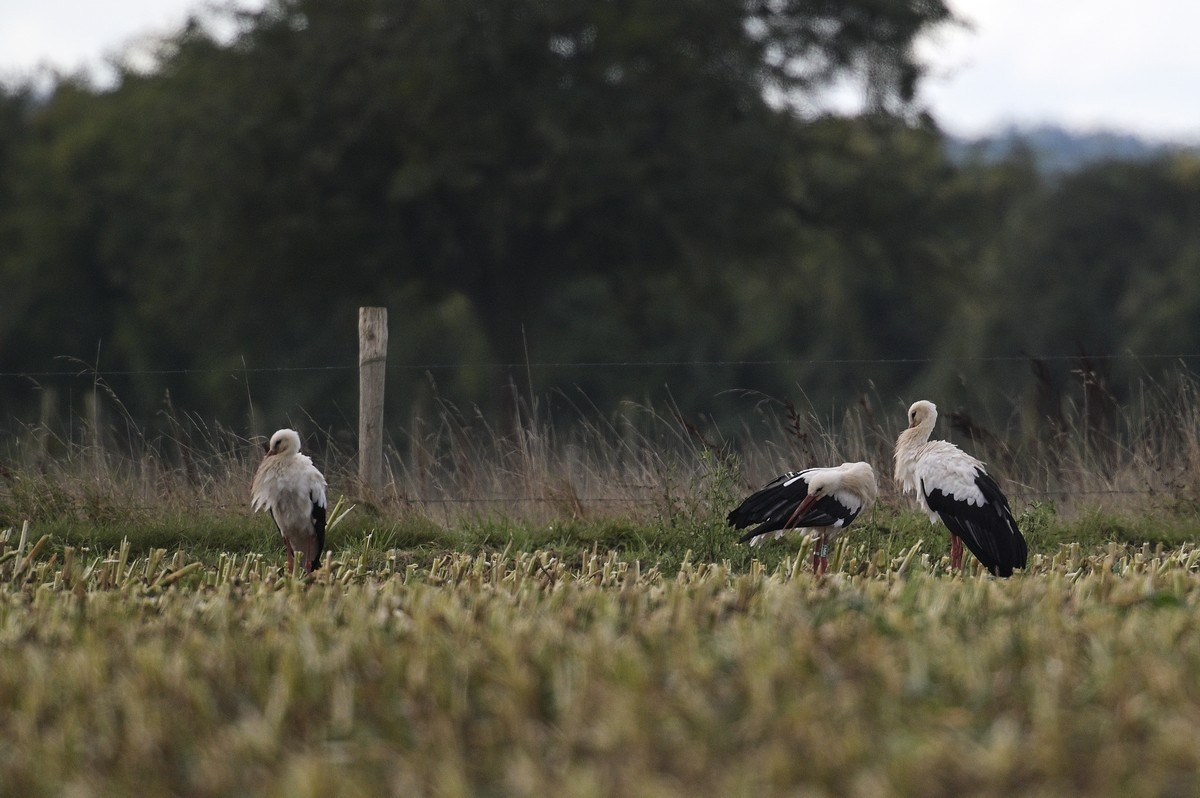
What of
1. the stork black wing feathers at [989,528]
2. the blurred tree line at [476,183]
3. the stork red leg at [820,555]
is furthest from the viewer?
the blurred tree line at [476,183]

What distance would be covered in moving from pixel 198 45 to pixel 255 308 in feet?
15.5

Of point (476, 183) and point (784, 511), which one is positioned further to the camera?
point (476, 183)

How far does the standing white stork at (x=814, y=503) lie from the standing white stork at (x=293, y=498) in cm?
204

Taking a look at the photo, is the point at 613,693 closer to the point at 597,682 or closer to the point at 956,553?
the point at 597,682

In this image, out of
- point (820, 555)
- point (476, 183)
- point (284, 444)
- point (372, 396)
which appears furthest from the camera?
point (476, 183)

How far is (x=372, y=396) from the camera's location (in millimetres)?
9742

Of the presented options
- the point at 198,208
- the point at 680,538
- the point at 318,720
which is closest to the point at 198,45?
the point at 198,208

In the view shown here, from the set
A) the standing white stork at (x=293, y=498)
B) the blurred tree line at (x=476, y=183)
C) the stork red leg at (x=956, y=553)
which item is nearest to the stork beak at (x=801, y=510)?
the stork red leg at (x=956, y=553)

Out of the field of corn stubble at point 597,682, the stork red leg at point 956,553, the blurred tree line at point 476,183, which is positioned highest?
the blurred tree line at point 476,183

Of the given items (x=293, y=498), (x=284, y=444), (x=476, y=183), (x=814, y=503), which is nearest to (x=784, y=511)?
(x=814, y=503)

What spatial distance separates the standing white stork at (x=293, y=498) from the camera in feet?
26.3

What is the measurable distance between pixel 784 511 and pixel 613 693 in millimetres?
4243

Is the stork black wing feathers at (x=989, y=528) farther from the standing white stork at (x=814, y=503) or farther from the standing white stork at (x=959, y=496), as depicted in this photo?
the standing white stork at (x=814, y=503)

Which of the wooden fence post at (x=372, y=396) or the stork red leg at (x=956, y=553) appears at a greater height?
the wooden fence post at (x=372, y=396)
